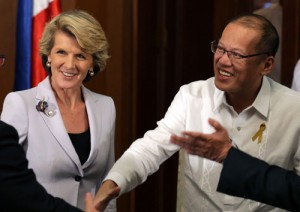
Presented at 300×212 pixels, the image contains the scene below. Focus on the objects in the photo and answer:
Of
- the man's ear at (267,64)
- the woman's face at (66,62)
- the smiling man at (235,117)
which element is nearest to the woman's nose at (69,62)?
the woman's face at (66,62)

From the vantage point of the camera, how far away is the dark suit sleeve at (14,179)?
1988 millimetres

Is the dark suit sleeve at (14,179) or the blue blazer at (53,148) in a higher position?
the dark suit sleeve at (14,179)

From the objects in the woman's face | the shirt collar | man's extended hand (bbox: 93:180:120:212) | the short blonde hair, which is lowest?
man's extended hand (bbox: 93:180:120:212)

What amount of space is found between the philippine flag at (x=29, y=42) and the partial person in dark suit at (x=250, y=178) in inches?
63.2

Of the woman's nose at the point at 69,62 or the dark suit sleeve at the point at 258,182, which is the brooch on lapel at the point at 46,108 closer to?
the woman's nose at the point at 69,62

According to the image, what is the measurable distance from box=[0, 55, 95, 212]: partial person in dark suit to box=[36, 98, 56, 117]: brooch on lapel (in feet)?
3.46

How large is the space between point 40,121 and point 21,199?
43.3 inches

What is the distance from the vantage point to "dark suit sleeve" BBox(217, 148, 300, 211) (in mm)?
2393

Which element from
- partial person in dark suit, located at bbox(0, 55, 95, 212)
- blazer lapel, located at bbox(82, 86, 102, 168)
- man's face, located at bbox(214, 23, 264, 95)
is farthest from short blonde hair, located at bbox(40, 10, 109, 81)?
partial person in dark suit, located at bbox(0, 55, 95, 212)

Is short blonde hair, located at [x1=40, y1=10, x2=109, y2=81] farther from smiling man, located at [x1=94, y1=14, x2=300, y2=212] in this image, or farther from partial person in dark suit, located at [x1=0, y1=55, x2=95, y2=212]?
partial person in dark suit, located at [x1=0, y1=55, x2=95, y2=212]

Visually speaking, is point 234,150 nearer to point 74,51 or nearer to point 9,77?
point 74,51

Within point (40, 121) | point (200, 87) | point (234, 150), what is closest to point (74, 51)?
point (40, 121)

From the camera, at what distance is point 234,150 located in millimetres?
2436

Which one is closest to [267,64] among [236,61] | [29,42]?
[236,61]
